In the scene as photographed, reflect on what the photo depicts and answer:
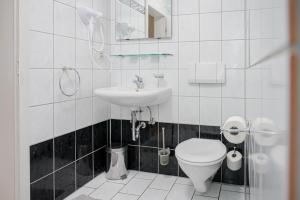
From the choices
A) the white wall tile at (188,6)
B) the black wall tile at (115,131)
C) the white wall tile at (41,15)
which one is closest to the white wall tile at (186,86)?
the white wall tile at (188,6)

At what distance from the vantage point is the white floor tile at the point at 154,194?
2.11 m

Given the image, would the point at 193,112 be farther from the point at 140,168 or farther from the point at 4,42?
the point at 4,42

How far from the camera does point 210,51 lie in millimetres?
2367

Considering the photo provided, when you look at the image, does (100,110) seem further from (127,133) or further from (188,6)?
(188,6)

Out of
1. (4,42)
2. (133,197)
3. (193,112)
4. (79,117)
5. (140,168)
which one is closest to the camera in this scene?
(4,42)

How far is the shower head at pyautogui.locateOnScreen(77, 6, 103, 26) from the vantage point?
86.7 inches

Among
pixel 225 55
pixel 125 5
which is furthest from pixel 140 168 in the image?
pixel 125 5

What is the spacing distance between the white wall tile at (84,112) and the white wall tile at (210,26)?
1.22m

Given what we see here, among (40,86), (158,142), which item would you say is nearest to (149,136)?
(158,142)

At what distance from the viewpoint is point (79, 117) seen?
2.27 metres

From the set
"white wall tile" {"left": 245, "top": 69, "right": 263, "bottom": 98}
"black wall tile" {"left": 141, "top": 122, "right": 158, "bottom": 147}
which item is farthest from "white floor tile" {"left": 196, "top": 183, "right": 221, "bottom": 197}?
"white wall tile" {"left": 245, "top": 69, "right": 263, "bottom": 98}

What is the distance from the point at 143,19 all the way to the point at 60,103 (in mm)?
1160

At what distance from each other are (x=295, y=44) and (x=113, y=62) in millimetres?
2545

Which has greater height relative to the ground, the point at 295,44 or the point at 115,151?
the point at 295,44
